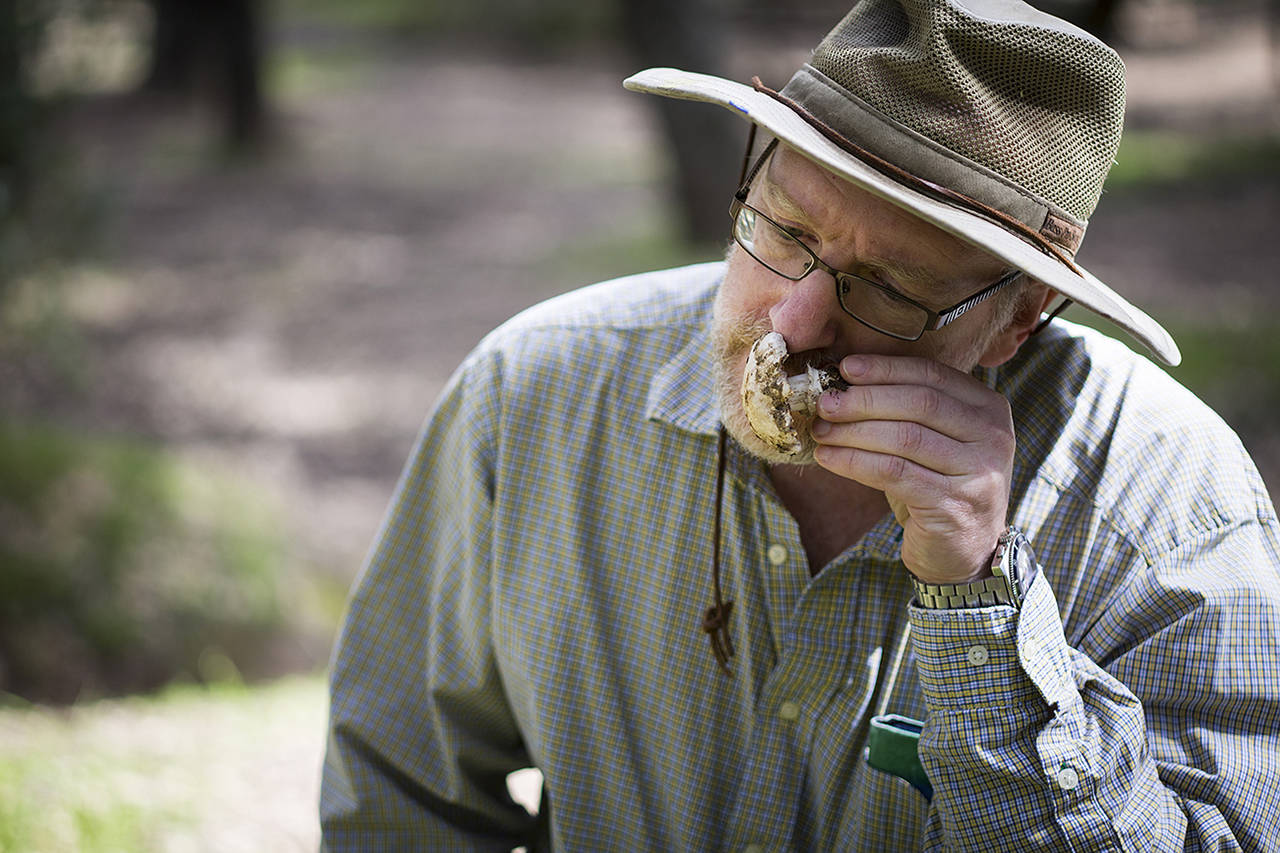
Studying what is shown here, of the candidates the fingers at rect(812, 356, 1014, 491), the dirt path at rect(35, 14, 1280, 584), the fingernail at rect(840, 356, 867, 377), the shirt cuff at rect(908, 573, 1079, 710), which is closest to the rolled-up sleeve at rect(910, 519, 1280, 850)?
the shirt cuff at rect(908, 573, 1079, 710)

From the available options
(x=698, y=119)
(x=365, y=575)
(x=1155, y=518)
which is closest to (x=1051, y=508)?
(x=1155, y=518)

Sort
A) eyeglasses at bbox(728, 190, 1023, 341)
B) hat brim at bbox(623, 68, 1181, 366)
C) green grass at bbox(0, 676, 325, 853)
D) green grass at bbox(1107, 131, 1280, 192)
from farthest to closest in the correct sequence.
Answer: green grass at bbox(1107, 131, 1280, 192) < green grass at bbox(0, 676, 325, 853) < eyeglasses at bbox(728, 190, 1023, 341) < hat brim at bbox(623, 68, 1181, 366)

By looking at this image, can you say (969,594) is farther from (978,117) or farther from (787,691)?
(978,117)

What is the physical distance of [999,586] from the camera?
5.81ft

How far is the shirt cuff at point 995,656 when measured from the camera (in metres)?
1.74

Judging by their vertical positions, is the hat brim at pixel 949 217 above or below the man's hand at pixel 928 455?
above

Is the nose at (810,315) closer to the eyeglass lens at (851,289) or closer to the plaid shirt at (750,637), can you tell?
the eyeglass lens at (851,289)

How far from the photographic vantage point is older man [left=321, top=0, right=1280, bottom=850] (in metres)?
1.77

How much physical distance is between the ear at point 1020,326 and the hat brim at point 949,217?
18 cm

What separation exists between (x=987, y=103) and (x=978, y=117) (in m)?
0.03

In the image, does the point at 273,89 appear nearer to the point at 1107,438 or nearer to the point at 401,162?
the point at 401,162

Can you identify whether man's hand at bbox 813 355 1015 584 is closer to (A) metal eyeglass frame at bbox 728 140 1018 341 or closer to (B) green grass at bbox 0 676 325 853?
(A) metal eyeglass frame at bbox 728 140 1018 341

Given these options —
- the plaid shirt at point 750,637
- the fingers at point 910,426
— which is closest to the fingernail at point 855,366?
the fingers at point 910,426

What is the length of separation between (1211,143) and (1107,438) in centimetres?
1217
